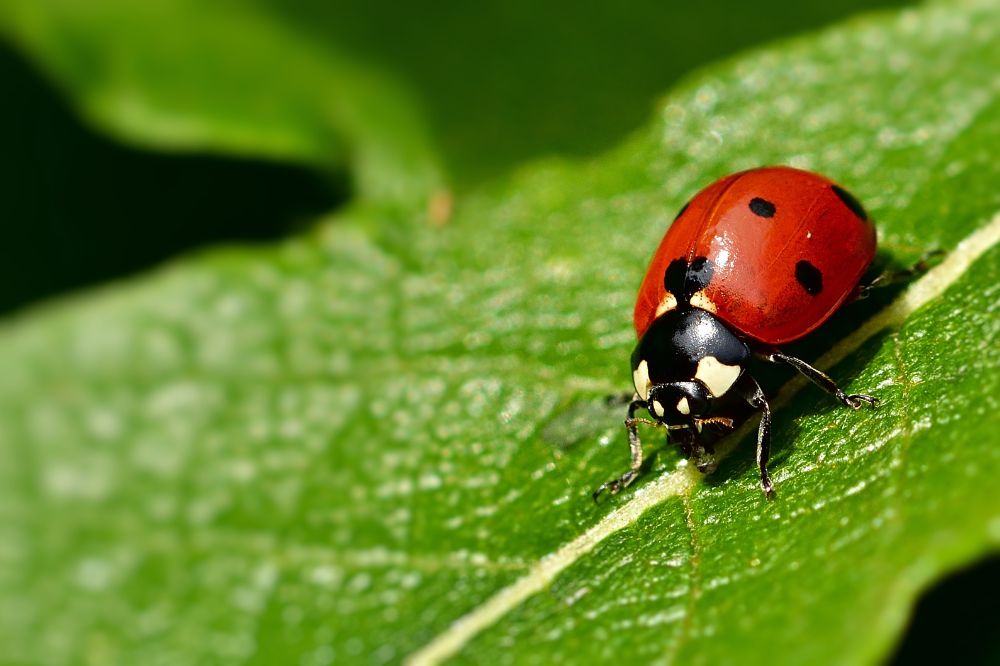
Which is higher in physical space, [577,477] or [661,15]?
[661,15]

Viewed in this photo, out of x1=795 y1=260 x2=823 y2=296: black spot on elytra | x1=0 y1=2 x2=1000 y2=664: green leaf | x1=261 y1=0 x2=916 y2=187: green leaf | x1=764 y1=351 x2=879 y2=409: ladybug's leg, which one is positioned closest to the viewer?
x1=0 y1=2 x2=1000 y2=664: green leaf

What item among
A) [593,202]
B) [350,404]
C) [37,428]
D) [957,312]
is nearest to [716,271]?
[957,312]

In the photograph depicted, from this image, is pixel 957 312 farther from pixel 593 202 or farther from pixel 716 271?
pixel 593 202

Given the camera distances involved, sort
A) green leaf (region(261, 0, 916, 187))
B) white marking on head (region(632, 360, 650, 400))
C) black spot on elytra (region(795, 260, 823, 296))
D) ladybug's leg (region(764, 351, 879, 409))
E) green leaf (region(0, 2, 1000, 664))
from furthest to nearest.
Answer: green leaf (region(261, 0, 916, 187)) → white marking on head (region(632, 360, 650, 400)) → black spot on elytra (region(795, 260, 823, 296)) → ladybug's leg (region(764, 351, 879, 409)) → green leaf (region(0, 2, 1000, 664))

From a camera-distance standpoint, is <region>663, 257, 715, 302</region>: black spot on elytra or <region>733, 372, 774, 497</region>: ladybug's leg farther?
<region>663, 257, 715, 302</region>: black spot on elytra

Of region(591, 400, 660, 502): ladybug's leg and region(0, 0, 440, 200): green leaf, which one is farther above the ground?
region(0, 0, 440, 200): green leaf

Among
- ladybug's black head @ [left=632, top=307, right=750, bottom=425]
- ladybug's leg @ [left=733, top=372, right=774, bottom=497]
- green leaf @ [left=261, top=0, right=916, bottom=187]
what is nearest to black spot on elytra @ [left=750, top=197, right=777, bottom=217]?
ladybug's black head @ [left=632, top=307, right=750, bottom=425]

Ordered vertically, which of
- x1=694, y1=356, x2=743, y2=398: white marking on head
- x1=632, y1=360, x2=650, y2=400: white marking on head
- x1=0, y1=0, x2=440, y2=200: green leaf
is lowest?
x1=694, y1=356, x2=743, y2=398: white marking on head

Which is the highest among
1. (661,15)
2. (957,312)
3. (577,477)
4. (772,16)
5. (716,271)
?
(661,15)

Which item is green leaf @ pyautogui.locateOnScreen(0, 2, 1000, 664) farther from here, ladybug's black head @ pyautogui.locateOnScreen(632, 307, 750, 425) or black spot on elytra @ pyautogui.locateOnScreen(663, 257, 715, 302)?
black spot on elytra @ pyautogui.locateOnScreen(663, 257, 715, 302)
